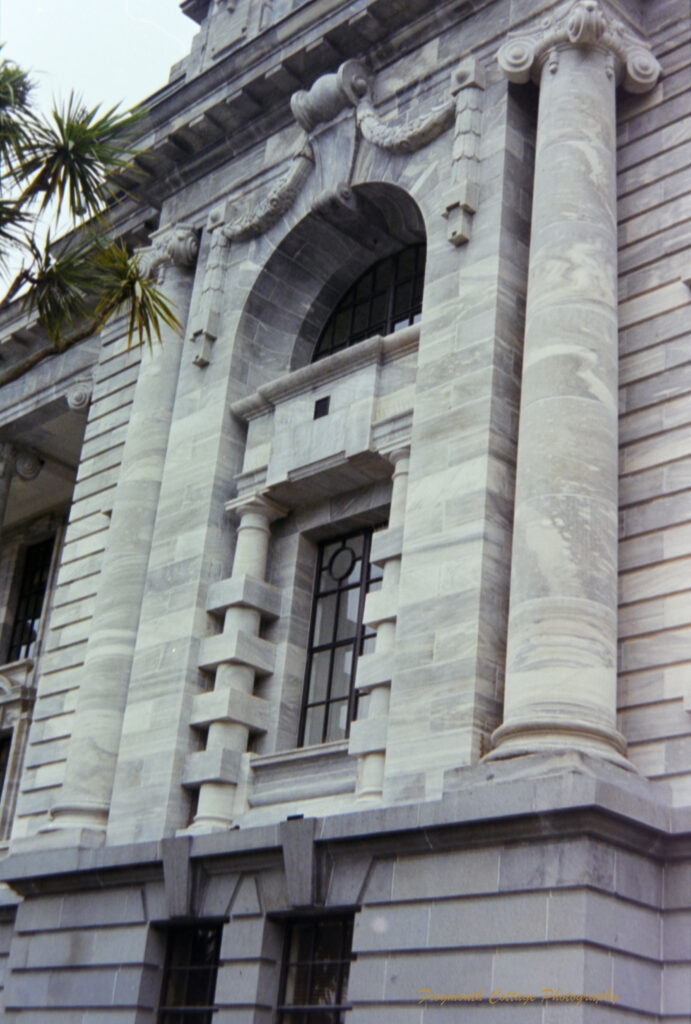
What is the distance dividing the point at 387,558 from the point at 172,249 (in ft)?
30.3

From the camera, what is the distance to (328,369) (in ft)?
70.9

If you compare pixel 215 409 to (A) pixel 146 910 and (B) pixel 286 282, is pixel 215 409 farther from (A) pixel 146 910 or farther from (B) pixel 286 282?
(A) pixel 146 910

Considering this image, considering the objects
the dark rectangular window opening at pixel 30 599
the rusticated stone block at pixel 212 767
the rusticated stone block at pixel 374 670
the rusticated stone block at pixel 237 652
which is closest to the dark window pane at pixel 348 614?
the rusticated stone block at pixel 237 652

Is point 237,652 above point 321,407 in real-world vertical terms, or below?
below

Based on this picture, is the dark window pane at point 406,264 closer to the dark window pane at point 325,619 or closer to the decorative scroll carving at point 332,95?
the decorative scroll carving at point 332,95

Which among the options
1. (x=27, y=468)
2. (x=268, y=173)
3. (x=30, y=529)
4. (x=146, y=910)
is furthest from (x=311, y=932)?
(x=30, y=529)

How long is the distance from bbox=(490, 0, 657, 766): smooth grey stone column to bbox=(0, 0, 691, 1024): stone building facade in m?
0.04

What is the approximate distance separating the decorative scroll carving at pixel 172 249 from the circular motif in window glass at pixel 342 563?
7.08 meters

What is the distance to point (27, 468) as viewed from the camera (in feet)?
109

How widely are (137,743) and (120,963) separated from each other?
3.29 m

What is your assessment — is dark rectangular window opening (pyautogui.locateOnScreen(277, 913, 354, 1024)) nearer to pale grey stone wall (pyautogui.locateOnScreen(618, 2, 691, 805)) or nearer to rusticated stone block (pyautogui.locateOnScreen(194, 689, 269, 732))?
rusticated stone block (pyautogui.locateOnScreen(194, 689, 269, 732))

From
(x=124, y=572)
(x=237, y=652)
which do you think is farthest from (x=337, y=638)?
(x=124, y=572)

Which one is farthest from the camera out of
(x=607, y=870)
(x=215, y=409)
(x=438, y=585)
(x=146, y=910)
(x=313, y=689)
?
(x=215, y=409)

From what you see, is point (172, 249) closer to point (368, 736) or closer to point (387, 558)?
point (387, 558)
